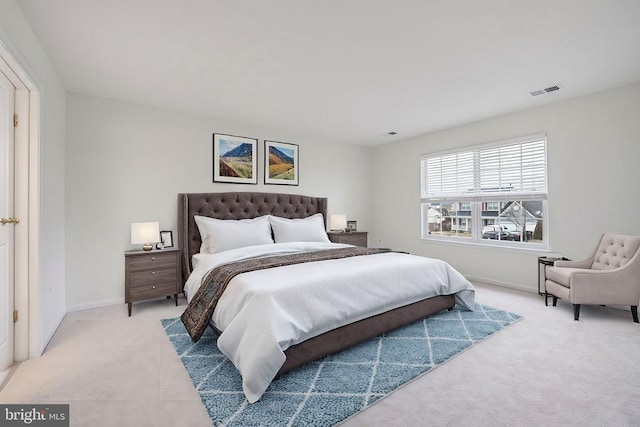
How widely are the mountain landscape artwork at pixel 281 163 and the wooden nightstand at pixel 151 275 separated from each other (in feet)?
6.29

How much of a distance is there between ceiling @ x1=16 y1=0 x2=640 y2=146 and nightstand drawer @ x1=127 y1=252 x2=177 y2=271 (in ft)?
6.17

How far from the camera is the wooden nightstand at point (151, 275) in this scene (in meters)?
3.34

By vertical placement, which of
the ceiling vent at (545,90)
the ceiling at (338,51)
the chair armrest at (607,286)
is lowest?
the chair armrest at (607,286)

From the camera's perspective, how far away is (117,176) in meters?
3.71

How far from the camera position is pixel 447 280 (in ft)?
10.5

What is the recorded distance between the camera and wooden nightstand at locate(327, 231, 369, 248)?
509 cm

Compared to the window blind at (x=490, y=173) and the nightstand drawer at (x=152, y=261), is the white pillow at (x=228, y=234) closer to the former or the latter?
the nightstand drawer at (x=152, y=261)

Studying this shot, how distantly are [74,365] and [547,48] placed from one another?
4532mm

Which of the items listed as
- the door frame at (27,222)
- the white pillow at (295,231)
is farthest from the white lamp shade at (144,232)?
the white pillow at (295,231)

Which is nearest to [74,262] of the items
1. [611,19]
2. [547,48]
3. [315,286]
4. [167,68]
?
[167,68]

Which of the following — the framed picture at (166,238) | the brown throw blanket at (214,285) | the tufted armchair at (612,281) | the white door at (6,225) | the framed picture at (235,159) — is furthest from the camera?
the framed picture at (235,159)

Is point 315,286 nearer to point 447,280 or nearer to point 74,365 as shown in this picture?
point 447,280

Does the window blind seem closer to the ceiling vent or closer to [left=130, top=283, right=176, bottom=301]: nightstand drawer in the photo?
the ceiling vent

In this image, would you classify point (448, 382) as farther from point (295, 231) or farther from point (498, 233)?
point (498, 233)
